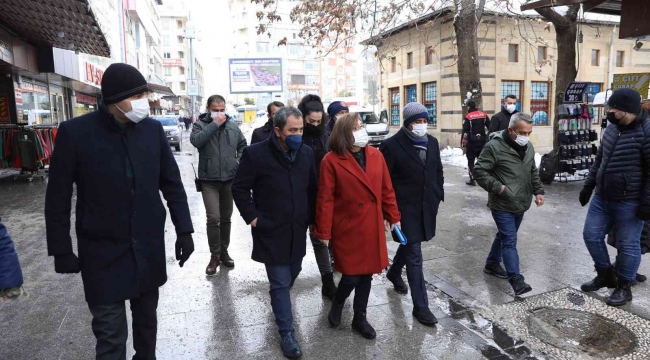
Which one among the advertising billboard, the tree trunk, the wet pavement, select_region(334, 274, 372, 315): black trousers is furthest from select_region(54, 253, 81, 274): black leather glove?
the advertising billboard

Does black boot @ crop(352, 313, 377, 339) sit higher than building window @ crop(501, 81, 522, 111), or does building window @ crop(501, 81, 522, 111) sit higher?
building window @ crop(501, 81, 522, 111)

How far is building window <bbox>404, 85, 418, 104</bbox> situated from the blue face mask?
65.5 ft

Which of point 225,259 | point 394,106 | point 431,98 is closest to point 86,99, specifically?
point 394,106

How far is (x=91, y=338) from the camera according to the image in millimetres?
3688

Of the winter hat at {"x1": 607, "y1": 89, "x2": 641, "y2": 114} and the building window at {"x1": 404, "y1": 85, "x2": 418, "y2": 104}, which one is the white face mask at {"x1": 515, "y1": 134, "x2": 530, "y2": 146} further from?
the building window at {"x1": 404, "y1": 85, "x2": 418, "y2": 104}

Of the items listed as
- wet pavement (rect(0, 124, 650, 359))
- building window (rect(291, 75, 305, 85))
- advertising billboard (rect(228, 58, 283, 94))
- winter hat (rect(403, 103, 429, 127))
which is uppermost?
building window (rect(291, 75, 305, 85))

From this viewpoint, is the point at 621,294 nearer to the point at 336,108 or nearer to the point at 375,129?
the point at 336,108

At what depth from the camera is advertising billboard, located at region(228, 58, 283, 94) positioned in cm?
4125

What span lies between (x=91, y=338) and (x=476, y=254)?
434 centimetres

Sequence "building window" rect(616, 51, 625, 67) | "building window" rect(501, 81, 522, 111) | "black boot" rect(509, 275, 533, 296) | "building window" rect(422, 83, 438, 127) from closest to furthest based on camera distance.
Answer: "black boot" rect(509, 275, 533, 296) < "building window" rect(501, 81, 522, 111) < "building window" rect(422, 83, 438, 127) < "building window" rect(616, 51, 625, 67)

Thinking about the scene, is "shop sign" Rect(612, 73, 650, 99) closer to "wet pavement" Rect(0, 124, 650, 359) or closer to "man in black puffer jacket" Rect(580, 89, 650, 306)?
"wet pavement" Rect(0, 124, 650, 359)

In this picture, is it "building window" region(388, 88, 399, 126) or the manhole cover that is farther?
"building window" region(388, 88, 399, 126)

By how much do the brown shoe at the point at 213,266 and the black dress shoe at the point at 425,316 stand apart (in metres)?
2.30

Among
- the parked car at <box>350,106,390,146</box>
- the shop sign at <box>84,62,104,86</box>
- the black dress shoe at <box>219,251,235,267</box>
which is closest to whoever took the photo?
the black dress shoe at <box>219,251,235,267</box>
